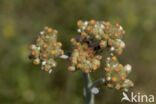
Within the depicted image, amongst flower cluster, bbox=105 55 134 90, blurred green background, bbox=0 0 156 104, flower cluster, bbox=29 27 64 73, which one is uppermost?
blurred green background, bbox=0 0 156 104

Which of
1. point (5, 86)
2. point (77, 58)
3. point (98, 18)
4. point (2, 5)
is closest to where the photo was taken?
point (77, 58)

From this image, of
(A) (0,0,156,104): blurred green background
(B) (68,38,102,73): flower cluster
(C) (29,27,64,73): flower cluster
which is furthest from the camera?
(A) (0,0,156,104): blurred green background

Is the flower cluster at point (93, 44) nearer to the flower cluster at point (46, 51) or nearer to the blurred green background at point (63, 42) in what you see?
the flower cluster at point (46, 51)

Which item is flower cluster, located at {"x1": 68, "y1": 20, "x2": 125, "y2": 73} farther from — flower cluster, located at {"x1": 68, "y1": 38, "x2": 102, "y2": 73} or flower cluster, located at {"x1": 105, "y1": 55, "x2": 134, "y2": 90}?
flower cluster, located at {"x1": 105, "y1": 55, "x2": 134, "y2": 90}

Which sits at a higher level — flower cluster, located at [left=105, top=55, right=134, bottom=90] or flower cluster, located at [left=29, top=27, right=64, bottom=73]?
flower cluster, located at [left=29, top=27, right=64, bottom=73]

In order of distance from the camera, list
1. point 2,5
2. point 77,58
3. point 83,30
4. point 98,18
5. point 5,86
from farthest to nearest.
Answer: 1. point 2,5
2. point 98,18
3. point 5,86
4. point 83,30
5. point 77,58

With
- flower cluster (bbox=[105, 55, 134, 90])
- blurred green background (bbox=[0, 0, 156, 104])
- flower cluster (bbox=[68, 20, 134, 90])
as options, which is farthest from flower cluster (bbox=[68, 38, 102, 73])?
blurred green background (bbox=[0, 0, 156, 104])

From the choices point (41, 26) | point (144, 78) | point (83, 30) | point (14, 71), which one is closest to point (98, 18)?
point (41, 26)

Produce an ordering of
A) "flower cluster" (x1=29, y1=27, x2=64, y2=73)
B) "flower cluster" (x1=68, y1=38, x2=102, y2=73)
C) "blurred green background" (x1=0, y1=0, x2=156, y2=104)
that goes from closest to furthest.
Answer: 1. "flower cluster" (x1=68, y1=38, x2=102, y2=73)
2. "flower cluster" (x1=29, y1=27, x2=64, y2=73)
3. "blurred green background" (x1=0, y1=0, x2=156, y2=104)

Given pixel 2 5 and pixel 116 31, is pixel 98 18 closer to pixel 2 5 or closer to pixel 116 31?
pixel 2 5
